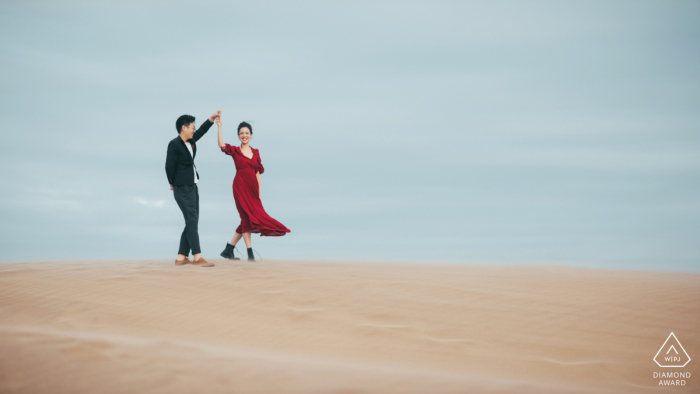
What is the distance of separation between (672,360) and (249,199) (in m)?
6.74

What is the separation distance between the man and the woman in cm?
96

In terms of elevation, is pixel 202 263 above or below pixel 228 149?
below

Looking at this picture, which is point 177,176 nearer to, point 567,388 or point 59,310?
point 59,310

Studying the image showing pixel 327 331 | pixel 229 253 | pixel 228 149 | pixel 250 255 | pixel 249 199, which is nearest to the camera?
pixel 327 331

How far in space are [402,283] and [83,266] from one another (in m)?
5.57

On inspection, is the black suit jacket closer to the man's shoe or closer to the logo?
the man's shoe

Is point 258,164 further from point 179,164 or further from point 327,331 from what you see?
point 327,331

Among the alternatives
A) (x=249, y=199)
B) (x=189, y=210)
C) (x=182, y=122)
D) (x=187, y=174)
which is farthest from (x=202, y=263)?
(x=182, y=122)

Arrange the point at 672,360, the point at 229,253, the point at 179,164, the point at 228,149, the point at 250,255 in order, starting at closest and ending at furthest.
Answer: the point at 672,360, the point at 179,164, the point at 228,149, the point at 250,255, the point at 229,253

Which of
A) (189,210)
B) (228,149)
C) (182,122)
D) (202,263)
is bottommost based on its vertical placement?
(202,263)

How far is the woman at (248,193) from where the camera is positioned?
8.69 m

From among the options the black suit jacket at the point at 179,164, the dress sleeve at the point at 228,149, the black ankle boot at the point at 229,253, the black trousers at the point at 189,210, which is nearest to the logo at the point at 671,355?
the black trousers at the point at 189,210

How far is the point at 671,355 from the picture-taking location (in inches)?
192

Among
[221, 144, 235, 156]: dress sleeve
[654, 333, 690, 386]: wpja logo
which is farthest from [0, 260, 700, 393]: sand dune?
[221, 144, 235, 156]: dress sleeve
